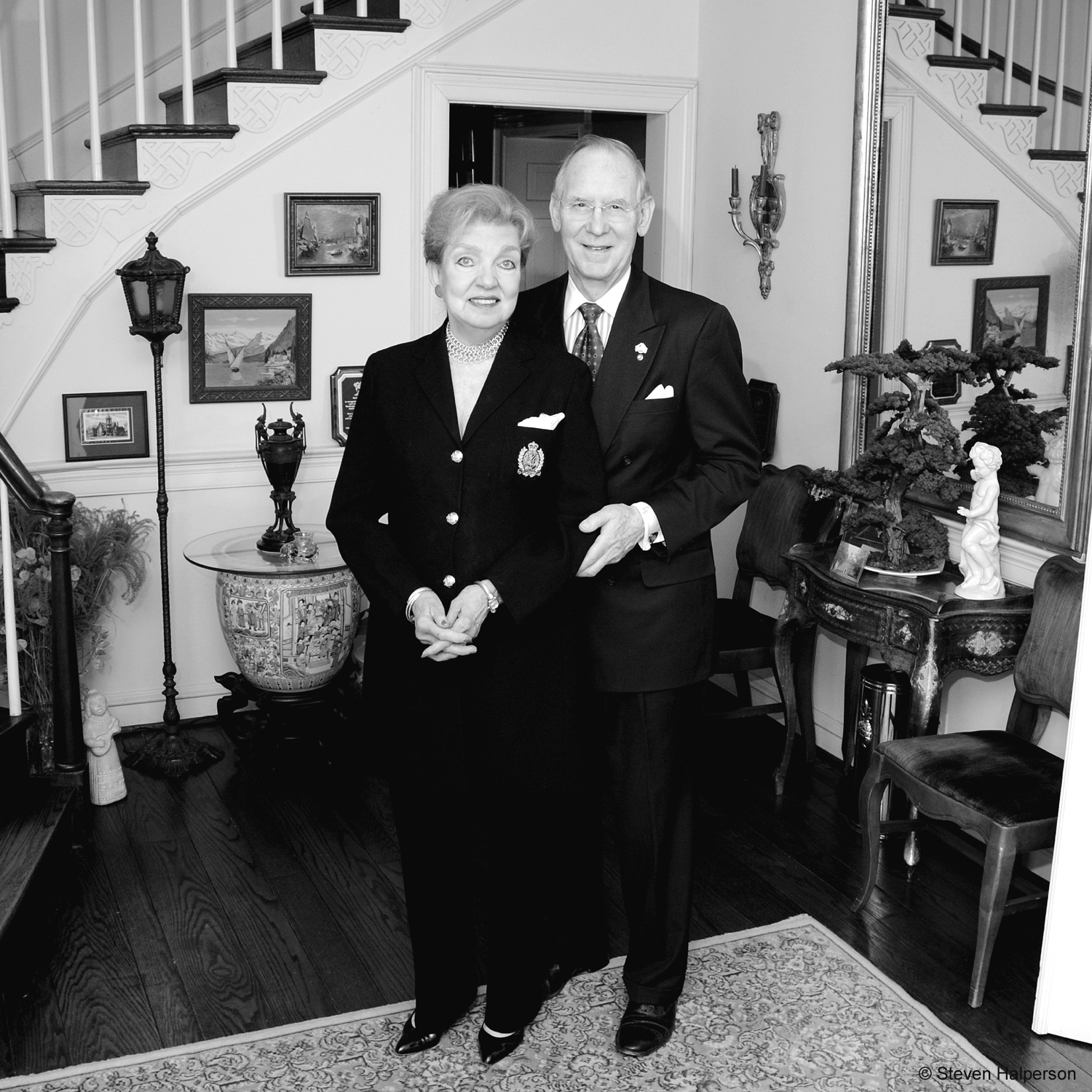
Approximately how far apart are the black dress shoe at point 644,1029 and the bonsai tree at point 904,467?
1.55 metres

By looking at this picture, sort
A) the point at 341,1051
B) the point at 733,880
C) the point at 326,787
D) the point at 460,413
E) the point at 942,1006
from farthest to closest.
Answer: the point at 326,787 → the point at 733,880 → the point at 942,1006 → the point at 341,1051 → the point at 460,413

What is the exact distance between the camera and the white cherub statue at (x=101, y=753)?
415cm

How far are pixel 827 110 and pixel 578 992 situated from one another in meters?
3.08

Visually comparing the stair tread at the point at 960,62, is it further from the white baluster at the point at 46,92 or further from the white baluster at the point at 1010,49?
the white baluster at the point at 46,92

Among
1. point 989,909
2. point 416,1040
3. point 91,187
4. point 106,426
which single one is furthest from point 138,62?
point 989,909

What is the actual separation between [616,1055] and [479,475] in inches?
52.4

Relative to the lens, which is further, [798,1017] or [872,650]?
[872,650]

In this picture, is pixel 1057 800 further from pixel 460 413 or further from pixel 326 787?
pixel 326 787

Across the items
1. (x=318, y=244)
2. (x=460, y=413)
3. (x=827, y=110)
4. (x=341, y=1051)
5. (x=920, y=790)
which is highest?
(x=827, y=110)

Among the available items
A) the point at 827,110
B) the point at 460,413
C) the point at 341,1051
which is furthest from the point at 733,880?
the point at 827,110

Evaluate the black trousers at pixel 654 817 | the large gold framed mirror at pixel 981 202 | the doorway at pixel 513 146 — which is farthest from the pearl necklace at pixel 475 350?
the doorway at pixel 513 146

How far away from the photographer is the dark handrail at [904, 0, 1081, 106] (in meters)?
3.46

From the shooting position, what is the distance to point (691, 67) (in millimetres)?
5281

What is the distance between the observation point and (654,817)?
9.01 ft
